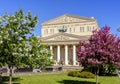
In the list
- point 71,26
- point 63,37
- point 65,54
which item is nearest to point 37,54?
point 63,37

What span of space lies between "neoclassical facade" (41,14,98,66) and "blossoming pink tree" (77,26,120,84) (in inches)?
2087

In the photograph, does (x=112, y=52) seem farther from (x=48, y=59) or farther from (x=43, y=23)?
(x=43, y=23)

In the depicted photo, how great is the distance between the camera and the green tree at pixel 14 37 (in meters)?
24.7

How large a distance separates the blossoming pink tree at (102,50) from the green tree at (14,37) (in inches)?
299

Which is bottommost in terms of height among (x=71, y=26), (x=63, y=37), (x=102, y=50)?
(x=102, y=50)

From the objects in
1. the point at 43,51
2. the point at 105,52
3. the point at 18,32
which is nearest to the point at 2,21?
the point at 18,32

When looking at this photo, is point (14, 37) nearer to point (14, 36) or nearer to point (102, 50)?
point (14, 36)

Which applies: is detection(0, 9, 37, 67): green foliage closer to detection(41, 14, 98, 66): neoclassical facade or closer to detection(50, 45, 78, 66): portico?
detection(41, 14, 98, 66): neoclassical facade

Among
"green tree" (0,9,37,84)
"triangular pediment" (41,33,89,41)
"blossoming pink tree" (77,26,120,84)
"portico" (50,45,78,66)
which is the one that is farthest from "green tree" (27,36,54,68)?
"portico" (50,45,78,66)

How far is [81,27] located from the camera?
96.2 m

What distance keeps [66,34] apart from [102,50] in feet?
188

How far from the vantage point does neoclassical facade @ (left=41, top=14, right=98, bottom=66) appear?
8650 cm

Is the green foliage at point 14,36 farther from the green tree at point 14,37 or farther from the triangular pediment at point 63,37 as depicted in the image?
the triangular pediment at point 63,37

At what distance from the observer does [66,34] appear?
86188 mm
